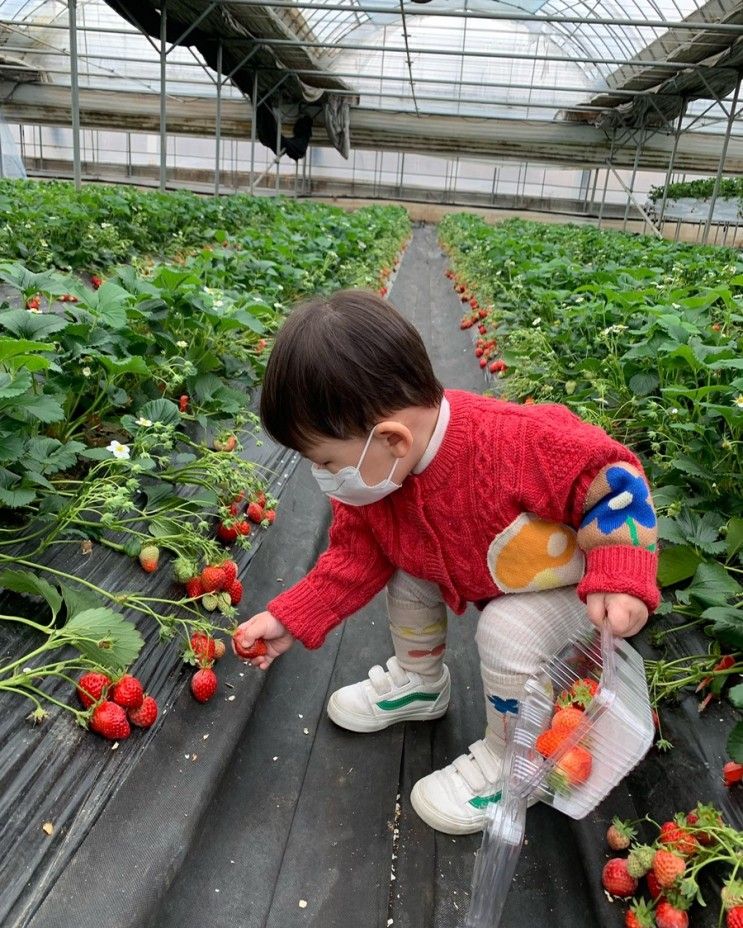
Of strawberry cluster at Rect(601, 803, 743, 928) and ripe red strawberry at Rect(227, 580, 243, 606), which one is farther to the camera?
ripe red strawberry at Rect(227, 580, 243, 606)

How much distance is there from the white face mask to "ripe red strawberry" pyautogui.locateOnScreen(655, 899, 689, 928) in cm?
79

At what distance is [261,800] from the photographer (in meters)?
1.59

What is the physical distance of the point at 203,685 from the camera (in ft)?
5.36

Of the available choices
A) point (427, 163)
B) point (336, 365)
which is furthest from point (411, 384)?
point (427, 163)

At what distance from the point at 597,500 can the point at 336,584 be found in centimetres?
60

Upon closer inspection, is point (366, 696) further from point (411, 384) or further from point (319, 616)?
point (411, 384)

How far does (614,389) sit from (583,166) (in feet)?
79.7

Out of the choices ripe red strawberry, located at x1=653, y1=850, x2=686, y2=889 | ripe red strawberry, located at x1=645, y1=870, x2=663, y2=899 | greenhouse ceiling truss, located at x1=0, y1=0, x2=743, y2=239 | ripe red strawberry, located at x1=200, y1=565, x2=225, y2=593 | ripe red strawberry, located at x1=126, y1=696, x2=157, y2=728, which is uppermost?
greenhouse ceiling truss, located at x1=0, y1=0, x2=743, y2=239

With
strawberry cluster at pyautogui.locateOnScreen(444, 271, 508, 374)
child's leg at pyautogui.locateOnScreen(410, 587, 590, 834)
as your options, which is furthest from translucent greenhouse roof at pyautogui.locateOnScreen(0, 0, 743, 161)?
child's leg at pyautogui.locateOnScreen(410, 587, 590, 834)

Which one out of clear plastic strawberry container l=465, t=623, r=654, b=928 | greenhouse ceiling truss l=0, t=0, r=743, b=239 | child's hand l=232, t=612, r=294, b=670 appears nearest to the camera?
clear plastic strawberry container l=465, t=623, r=654, b=928

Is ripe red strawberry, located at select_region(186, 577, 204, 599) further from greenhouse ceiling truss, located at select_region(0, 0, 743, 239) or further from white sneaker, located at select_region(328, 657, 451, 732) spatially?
greenhouse ceiling truss, located at select_region(0, 0, 743, 239)

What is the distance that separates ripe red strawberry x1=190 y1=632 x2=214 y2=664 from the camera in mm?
1687

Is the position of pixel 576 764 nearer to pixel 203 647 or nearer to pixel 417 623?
pixel 417 623

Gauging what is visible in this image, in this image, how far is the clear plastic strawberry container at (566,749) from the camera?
1.15m
